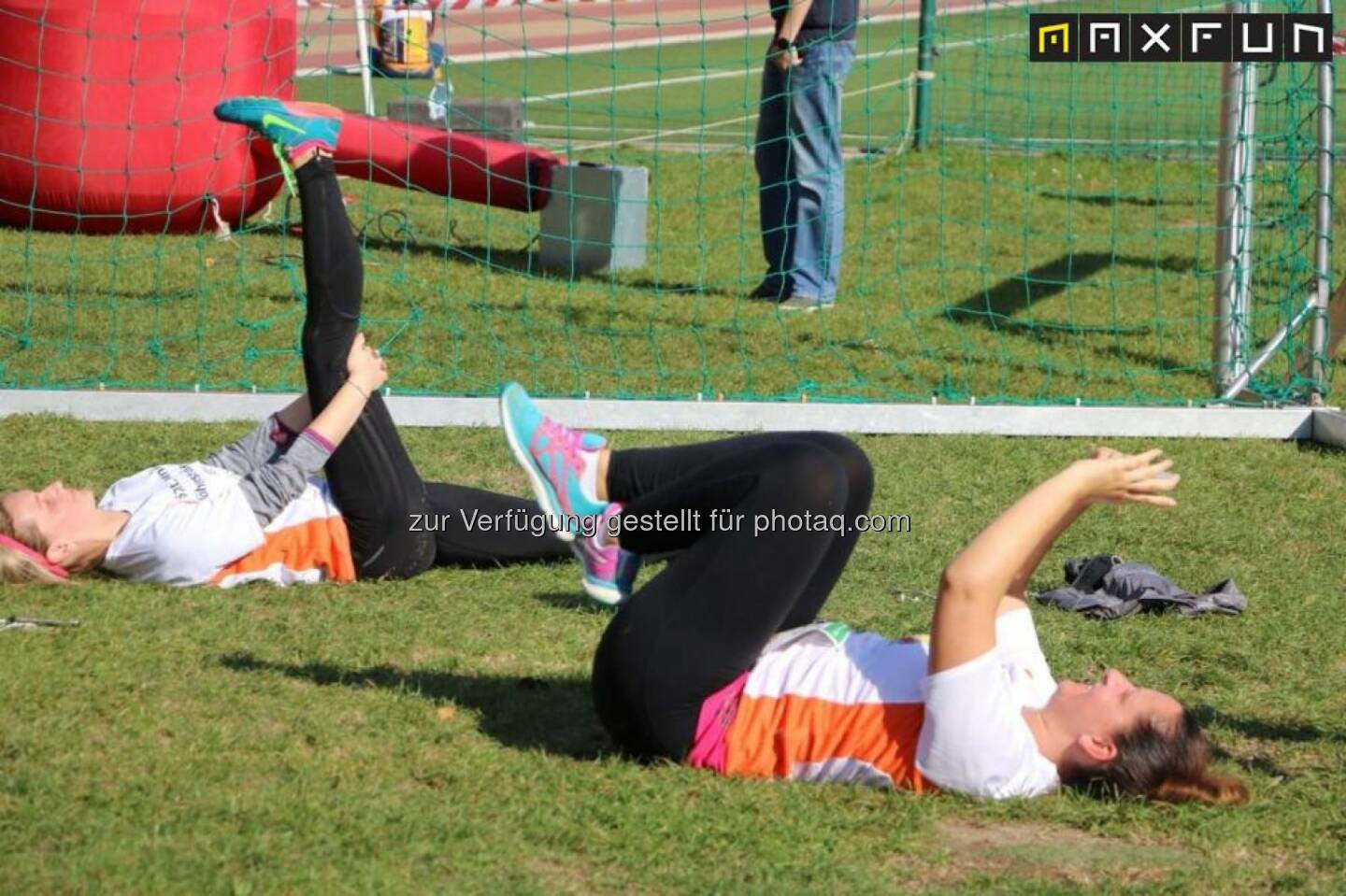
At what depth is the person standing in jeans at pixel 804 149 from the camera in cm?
872

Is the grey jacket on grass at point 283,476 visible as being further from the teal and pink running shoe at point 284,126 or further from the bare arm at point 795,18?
the bare arm at point 795,18

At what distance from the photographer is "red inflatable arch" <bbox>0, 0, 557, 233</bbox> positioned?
32.6 feet

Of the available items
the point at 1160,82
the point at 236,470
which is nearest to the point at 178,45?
the point at 236,470

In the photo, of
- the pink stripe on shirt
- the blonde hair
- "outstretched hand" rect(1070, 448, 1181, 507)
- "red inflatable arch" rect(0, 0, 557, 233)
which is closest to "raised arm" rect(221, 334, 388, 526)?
the blonde hair

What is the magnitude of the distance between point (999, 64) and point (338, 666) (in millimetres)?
14383

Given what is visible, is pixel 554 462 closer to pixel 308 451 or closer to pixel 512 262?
pixel 308 451

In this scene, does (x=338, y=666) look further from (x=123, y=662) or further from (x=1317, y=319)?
(x=1317, y=319)

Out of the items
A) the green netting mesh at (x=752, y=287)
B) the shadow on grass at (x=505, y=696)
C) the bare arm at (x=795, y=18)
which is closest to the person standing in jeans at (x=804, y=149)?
the bare arm at (x=795, y=18)

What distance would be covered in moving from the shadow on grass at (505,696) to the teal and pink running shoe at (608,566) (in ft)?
1.14

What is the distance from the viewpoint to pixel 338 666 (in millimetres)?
4402

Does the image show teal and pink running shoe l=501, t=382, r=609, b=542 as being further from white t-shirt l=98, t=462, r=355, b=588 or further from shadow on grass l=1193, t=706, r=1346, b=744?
shadow on grass l=1193, t=706, r=1346, b=744

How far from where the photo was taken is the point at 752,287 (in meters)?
9.61

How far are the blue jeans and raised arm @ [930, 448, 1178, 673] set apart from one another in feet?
17.6

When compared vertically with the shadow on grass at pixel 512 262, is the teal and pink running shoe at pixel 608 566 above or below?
below
